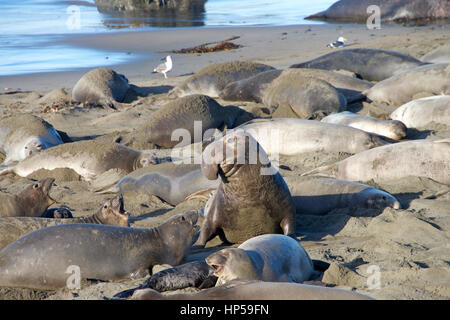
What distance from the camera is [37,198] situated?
4.91m

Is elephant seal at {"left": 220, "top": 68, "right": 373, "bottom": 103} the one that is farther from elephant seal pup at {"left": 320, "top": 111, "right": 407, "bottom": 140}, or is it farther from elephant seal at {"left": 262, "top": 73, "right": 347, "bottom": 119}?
elephant seal pup at {"left": 320, "top": 111, "right": 407, "bottom": 140}

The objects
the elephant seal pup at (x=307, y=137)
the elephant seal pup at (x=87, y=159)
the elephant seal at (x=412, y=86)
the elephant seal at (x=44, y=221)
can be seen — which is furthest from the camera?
the elephant seal at (x=412, y=86)

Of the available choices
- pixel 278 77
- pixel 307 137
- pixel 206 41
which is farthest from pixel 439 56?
pixel 206 41

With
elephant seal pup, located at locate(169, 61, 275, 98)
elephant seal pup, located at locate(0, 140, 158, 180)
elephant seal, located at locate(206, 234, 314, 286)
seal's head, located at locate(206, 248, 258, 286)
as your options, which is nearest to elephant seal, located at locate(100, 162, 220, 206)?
elephant seal pup, located at locate(0, 140, 158, 180)

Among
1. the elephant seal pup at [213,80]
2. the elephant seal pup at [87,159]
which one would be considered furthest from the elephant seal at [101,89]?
the elephant seal pup at [87,159]

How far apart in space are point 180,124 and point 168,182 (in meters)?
1.99

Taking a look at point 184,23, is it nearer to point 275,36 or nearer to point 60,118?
point 275,36

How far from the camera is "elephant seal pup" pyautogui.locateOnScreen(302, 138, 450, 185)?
5406 mm

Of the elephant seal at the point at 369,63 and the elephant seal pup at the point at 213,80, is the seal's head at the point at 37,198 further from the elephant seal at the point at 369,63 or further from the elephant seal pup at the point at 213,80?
the elephant seal at the point at 369,63

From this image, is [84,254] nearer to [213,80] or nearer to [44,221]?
[44,221]

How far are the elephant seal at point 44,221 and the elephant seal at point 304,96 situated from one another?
3874 millimetres

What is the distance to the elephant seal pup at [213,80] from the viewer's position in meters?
10.2
